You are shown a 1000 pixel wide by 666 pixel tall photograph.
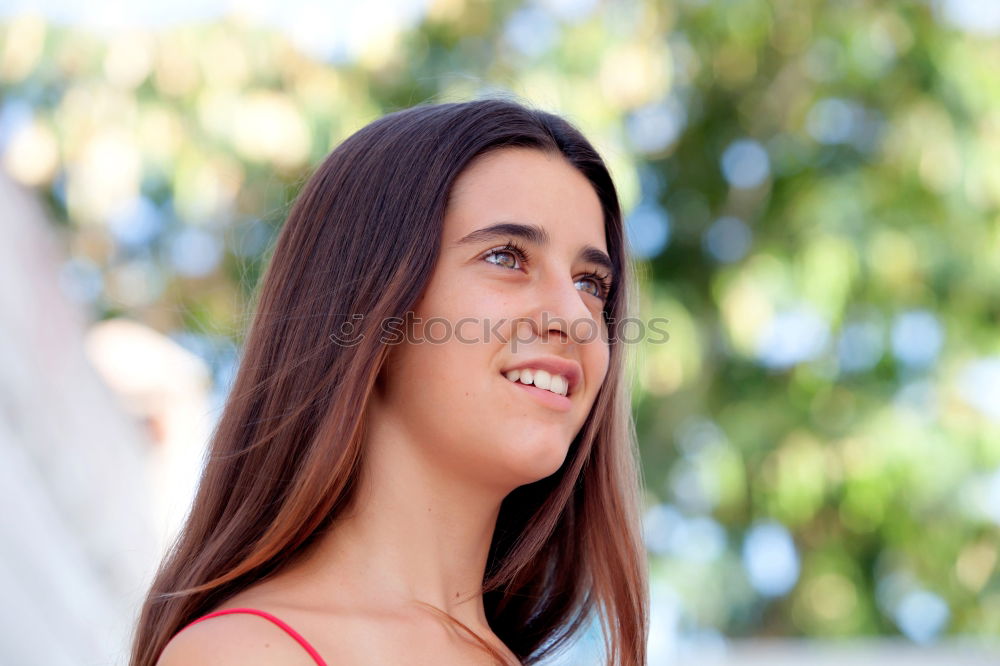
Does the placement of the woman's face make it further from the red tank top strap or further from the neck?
the red tank top strap

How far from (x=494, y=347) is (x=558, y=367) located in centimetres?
14

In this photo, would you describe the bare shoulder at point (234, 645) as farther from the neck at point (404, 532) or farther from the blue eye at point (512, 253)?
the blue eye at point (512, 253)

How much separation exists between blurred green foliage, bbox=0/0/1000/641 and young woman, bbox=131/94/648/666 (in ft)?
15.3

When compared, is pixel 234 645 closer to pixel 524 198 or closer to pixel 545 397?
pixel 545 397

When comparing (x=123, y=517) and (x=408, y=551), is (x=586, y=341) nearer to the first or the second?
(x=408, y=551)

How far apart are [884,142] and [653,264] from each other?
174 cm

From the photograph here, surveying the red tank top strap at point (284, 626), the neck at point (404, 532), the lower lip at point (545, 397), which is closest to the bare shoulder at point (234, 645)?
the red tank top strap at point (284, 626)

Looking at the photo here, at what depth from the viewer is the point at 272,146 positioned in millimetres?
6992

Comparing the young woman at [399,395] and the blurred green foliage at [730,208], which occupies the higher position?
the blurred green foliage at [730,208]

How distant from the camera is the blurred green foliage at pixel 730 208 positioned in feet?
23.2

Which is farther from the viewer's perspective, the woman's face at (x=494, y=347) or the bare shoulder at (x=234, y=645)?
the woman's face at (x=494, y=347)

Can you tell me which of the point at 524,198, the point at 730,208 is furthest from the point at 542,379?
the point at 730,208

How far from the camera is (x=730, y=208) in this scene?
27.5ft

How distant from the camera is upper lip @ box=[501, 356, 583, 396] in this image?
2150 mm
